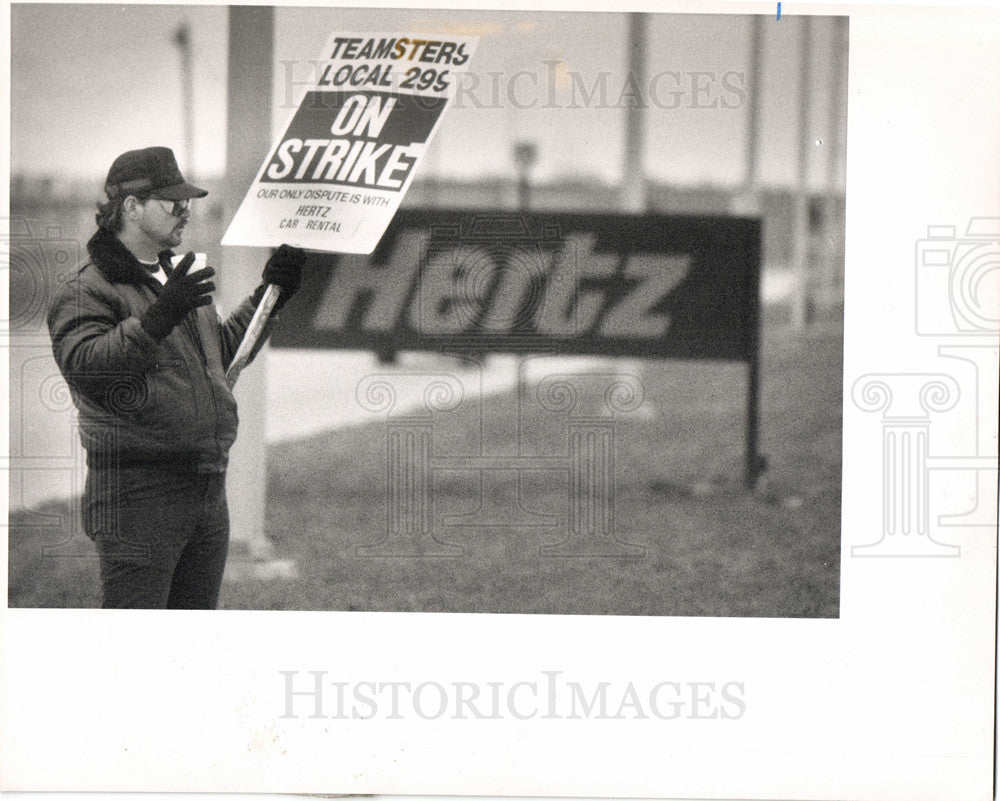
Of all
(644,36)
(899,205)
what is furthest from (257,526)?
(899,205)

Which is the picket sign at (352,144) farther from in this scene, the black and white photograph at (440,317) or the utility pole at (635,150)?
the utility pole at (635,150)

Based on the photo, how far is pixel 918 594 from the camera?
12.2 ft

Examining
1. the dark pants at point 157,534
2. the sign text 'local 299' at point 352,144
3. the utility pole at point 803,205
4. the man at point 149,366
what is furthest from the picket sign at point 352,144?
the utility pole at point 803,205

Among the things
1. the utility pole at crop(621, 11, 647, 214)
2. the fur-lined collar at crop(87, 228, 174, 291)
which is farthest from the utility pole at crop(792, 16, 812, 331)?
the fur-lined collar at crop(87, 228, 174, 291)

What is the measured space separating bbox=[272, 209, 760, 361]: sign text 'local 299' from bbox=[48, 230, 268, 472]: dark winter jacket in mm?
227

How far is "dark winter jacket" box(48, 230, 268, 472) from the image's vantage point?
365 cm

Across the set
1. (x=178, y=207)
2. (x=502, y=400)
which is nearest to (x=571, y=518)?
(x=502, y=400)

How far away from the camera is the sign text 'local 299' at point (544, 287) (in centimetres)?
368

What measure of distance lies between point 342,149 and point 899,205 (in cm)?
158

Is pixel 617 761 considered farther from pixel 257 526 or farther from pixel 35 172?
pixel 35 172

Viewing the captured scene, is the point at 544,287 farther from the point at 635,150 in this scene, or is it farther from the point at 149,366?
the point at 149,366

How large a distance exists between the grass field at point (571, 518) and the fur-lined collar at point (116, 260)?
61 centimetres

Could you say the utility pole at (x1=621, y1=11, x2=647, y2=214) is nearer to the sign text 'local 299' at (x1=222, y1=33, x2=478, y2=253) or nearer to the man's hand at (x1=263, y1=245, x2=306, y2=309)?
the sign text 'local 299' at (x1=222, y1=33, x2=478, y2=253)

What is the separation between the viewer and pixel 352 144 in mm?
3676
